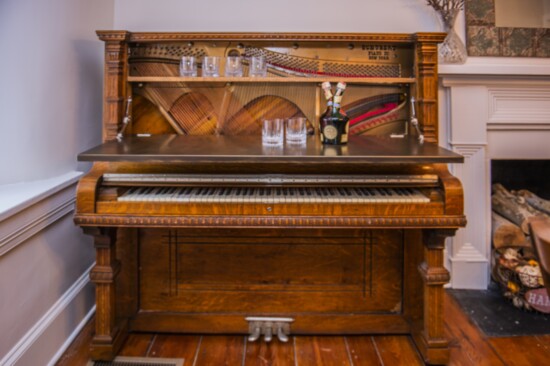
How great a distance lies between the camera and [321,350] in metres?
2.38

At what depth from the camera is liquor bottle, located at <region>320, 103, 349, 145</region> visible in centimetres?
230

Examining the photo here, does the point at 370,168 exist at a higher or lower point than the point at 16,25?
lower

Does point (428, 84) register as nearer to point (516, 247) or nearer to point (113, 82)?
point (516, 247)

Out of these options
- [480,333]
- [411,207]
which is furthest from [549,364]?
[411,207]

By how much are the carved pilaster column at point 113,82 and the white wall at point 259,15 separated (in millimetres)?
538

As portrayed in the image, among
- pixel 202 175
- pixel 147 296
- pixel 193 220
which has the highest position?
pixel 202 175

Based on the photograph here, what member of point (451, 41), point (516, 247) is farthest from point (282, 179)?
point (516, 247)

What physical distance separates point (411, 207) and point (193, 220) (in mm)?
893

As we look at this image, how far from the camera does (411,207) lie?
205cm

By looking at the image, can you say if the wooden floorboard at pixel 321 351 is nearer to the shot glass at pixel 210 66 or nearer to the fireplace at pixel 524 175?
the shot glass at pixel 210 66

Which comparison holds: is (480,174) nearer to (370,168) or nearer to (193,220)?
(370,168)

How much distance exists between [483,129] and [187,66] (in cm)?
177

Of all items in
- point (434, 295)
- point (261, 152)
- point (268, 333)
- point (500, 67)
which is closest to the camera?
point (261, 152)

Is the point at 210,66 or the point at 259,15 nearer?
the point at 210,66
